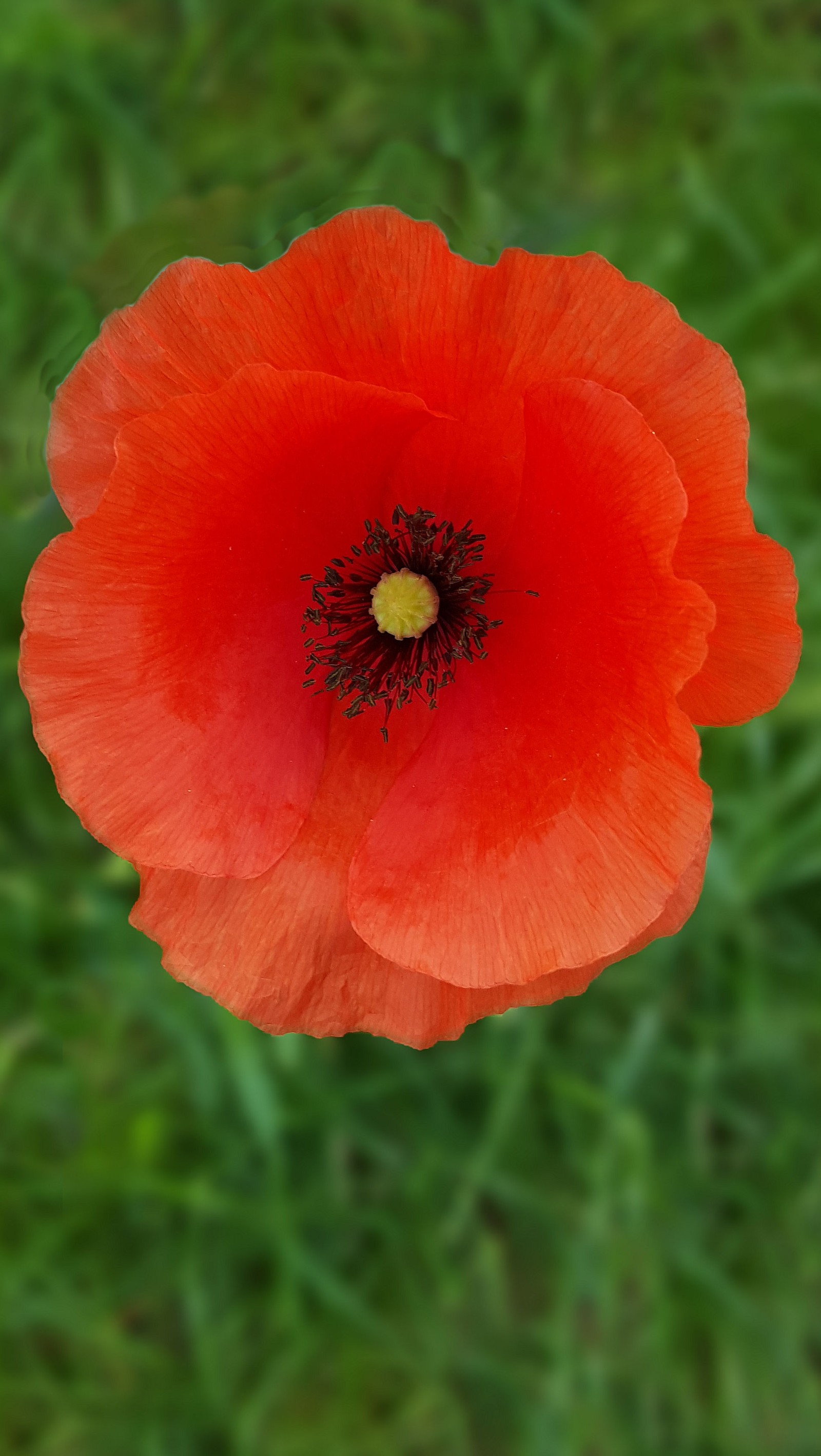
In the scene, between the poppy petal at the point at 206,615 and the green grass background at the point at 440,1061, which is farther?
the green grass background at the point at 440,1061

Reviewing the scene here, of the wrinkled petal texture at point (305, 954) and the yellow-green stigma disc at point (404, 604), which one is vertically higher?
the yellow-green stigma disc at point (404, 604)

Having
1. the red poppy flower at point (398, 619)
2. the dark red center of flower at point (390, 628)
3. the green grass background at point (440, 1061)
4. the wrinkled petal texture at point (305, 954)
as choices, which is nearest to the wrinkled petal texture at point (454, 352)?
the red poppy flower at point (398, 619)

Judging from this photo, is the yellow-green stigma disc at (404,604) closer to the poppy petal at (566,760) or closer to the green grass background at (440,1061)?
the poppy petal at (566,760)

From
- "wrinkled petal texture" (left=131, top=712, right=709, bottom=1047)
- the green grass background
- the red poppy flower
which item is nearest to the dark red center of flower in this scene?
the red poppy flower

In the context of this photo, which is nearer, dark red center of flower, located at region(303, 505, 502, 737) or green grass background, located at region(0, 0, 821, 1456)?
dark red center of flower, located at region(303, 505, 502, 737)

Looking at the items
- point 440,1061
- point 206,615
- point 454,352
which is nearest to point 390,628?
point 206,615

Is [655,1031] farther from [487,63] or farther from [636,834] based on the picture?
[487,63]

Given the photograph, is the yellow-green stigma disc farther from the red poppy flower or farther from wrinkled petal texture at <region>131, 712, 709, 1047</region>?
wrinkled petal texture at <region>131, 712, 709, 1047</region>

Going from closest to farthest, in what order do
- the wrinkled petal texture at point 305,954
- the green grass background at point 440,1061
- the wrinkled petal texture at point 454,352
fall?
the wrinkled petal texture at point 454,352
the wrinkled petal texture at point 305,954
the green grass background at point 440,1061
